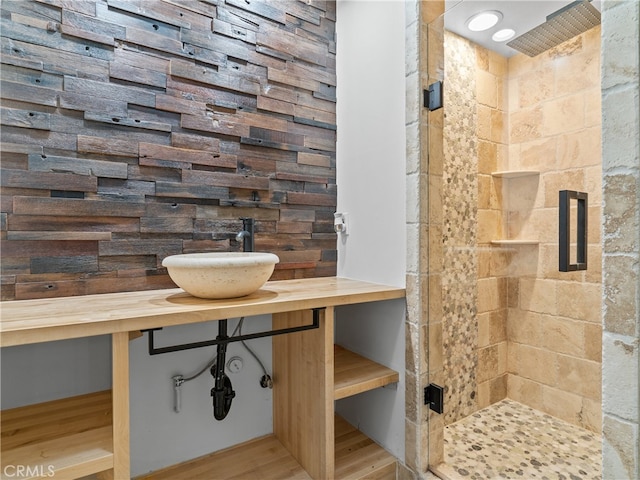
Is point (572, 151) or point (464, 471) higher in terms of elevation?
point (572, 151)

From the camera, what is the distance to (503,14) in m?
1.75

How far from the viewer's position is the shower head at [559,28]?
1348mm

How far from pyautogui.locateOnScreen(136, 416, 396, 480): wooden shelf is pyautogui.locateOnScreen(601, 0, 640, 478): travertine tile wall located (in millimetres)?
901

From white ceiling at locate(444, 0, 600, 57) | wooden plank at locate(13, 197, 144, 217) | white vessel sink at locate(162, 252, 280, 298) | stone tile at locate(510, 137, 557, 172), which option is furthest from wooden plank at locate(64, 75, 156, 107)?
stone tile at locate(510, 137, 557, 172)

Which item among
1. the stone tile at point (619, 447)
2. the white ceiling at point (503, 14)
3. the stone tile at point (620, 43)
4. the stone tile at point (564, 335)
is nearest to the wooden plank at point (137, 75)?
the white ceiling at point (503, 14)

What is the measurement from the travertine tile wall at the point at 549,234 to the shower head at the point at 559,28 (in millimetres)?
38

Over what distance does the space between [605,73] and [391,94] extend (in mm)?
880

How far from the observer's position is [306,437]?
1.54 meters

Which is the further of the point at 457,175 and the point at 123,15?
the point at 457,175

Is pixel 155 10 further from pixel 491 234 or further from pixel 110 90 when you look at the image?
pixel 491 234

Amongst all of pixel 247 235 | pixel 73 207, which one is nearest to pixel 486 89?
pixel 247 235

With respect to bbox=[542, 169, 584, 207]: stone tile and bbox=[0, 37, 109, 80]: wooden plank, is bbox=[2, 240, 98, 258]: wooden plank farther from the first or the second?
bbox=[542, 169, 584, 207]: stone tile

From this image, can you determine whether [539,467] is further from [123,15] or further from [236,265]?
[123,15]

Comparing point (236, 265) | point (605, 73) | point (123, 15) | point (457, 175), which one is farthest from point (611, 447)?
point (123, 15)
